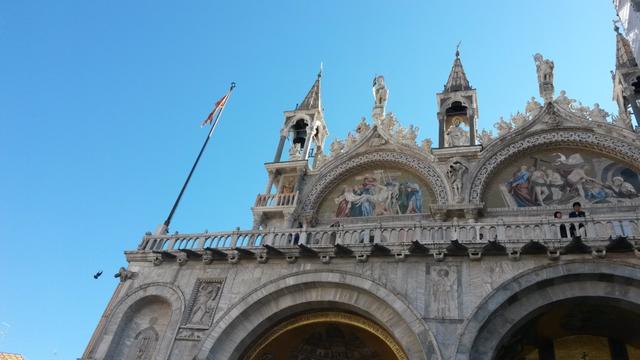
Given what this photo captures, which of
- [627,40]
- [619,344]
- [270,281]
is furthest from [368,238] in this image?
[627,40]

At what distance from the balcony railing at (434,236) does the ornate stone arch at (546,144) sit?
10.7 ft

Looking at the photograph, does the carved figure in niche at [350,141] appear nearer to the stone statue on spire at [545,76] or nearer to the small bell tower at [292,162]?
the small bell tower at [292,162]

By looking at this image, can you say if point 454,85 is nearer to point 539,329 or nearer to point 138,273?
point 539,329

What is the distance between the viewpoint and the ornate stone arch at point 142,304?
12000mm

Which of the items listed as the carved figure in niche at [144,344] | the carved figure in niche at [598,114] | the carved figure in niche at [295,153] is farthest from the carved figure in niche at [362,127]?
the carved figure in niche at [144,344]

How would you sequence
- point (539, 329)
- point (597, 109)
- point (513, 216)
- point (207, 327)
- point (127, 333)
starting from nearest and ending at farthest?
point (539, 329) < point (207, 327) < point (127, 333) < point (513, 216) < point (597, 109)

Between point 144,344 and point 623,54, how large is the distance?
19.1 metres

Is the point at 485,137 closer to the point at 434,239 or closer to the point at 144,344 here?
the point at 434,239

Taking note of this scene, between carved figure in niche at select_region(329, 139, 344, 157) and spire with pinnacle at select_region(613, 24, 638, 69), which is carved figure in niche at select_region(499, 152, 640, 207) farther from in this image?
carved figure in niche at select_region(329, 139, 344, 157)

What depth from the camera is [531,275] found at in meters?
10.1

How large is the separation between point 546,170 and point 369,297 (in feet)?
25.0

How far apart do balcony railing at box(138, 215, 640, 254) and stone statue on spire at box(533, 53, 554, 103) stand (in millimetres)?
6844

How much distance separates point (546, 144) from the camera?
1555cm

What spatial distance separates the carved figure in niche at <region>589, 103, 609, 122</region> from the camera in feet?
50.2
